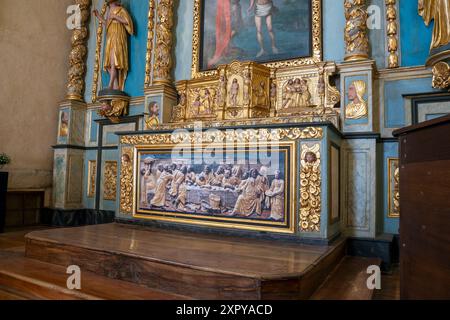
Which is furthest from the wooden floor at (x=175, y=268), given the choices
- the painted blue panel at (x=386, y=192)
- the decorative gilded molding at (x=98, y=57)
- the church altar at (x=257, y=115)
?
the decorative gilded molding at (x=98, y=57)

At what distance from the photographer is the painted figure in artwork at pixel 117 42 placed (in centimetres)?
546

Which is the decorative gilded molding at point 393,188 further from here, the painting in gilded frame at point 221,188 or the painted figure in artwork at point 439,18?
the painting in gilded frame at point 221,188

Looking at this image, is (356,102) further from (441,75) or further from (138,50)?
(138,50)

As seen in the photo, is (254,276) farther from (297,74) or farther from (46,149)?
(46,149)

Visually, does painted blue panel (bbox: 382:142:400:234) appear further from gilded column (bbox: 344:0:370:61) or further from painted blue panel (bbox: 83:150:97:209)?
painted blue panel (bbox: 83:150:97:209)

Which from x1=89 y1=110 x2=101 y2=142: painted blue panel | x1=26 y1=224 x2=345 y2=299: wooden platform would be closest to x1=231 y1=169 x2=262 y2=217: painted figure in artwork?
x1=26 y1=224 x2=345 y2=299: wooden platform

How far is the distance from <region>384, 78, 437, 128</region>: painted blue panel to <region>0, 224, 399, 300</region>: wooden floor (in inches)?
65.1

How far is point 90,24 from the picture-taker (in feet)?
20.6

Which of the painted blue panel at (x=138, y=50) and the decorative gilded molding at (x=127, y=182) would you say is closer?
the decorative gilded molding at (x=127, y=182)

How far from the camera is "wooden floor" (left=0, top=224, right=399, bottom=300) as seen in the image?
1.91 metres

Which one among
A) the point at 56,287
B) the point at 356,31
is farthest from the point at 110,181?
the point at 356,31

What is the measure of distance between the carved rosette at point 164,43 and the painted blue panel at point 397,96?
3.12m

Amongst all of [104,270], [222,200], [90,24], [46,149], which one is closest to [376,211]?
[222,200]

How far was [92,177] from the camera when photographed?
229 inches
